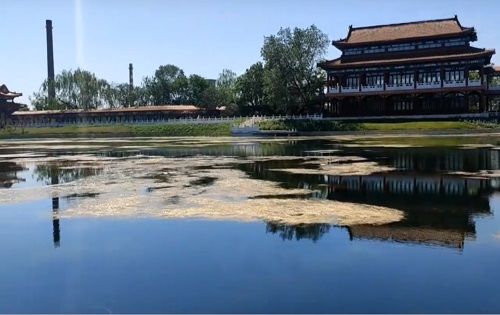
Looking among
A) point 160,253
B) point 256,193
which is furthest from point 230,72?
point 160,253

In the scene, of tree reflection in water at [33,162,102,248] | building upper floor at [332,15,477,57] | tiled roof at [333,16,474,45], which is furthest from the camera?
tiled roof at [333,16,474,45]

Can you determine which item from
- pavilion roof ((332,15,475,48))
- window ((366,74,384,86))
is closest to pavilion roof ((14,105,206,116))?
pavilion roof ((332,15,475,48))

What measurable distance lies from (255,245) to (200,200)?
684cm

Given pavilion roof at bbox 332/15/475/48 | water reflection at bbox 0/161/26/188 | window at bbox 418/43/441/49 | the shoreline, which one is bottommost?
water reflection at bbox 0/161/26/188

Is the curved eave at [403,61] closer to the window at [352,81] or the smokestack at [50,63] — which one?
the window at [352,81]

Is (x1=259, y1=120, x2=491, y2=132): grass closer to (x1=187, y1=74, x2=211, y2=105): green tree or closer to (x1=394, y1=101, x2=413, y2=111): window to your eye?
(x1=394, y1=101, x2=413, y2=111): window

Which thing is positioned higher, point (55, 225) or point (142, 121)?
point (142, 121)

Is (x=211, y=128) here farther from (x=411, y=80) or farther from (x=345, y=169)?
(x=345, y=169)

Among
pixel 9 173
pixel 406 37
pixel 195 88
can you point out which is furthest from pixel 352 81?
pixel 9 173

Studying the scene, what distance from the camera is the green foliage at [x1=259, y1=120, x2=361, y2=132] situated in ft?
225

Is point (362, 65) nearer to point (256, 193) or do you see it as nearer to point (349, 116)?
point (349, 116)

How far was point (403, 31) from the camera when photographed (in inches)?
3019

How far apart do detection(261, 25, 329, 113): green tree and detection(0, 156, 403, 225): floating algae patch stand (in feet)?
175

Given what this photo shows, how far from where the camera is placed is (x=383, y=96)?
7506cm
